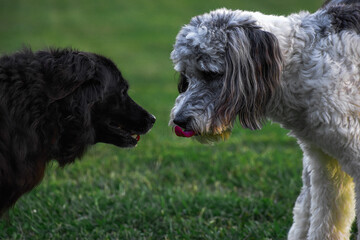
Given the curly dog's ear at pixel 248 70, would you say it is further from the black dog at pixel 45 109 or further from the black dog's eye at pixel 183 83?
the black dog at pixel 45 109

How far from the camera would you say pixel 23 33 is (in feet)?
69.7

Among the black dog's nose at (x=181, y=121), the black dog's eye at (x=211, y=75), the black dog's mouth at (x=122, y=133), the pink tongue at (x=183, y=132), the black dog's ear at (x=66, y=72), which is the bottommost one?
the black dog's mouth at (x=122, y=133)

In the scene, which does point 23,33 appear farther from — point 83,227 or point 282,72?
point 282,72

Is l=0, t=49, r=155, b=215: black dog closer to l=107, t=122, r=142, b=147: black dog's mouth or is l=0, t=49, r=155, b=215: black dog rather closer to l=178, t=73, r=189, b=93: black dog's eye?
l=107, t=122, r=142, b=147: black dog's mouth

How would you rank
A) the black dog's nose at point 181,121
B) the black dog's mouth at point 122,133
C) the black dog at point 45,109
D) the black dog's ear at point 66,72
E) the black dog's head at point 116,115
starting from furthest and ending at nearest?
the black dog's mouth at point 122,133, the black dog's head at point 116,115, the black dog's nose at point 181,121, the black dog's ear at point 66,72, the black dog at point 45,109

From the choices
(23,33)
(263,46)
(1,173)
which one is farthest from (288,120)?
(23,33)

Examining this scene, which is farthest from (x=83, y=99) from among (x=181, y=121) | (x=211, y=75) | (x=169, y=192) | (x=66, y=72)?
(x=169, y=192)

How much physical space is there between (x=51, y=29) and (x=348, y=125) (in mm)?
20360

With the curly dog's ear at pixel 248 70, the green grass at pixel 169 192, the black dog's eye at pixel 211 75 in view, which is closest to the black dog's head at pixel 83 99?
the green grass at pixel 169 192

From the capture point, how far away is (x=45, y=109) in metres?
3.47

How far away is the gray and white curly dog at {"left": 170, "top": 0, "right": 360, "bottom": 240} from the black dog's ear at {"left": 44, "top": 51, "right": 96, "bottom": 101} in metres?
0.62

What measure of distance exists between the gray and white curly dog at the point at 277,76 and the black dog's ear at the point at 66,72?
618mm

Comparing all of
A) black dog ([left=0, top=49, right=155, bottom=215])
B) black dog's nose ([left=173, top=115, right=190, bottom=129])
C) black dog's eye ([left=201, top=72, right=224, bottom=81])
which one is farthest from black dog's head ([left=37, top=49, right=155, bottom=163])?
black dog's eye ([left=201, top=72, right=224, bottom=81])

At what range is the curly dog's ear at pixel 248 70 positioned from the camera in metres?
3.54
